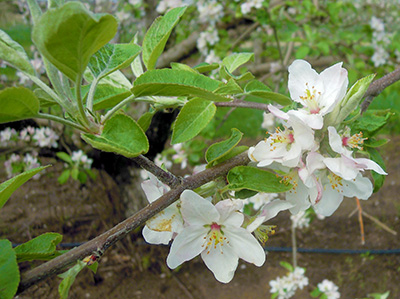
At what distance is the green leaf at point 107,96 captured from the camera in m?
0.67

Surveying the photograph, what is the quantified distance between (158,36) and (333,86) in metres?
0.34

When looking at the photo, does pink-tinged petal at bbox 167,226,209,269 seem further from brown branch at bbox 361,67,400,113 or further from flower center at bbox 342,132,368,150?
brown branch at bbox 361,67,400,113

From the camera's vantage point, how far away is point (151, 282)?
303cm

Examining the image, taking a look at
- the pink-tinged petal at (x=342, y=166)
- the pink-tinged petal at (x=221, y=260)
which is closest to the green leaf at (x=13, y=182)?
the pink-tinged petal at (x=221, y=260)

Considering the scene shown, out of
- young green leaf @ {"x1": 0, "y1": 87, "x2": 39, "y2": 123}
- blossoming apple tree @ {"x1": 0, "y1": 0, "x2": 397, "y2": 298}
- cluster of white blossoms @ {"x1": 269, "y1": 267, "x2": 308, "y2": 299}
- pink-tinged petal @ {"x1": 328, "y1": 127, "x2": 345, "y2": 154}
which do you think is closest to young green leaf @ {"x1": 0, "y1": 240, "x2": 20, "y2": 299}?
blossoming apple tree @ {"x1": 0, "y1": 0, "x2": 397, "y2": 298}

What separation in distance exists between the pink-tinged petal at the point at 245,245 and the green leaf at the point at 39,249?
0.30 m

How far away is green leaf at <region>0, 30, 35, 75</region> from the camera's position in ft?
1.74

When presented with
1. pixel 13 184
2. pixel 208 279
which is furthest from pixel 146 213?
pixel 208 279

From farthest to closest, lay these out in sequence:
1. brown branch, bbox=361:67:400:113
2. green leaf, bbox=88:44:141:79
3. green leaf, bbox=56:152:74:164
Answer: green leaf, bbox=56:152:74:164, brown branch, bbox=361:67:400:113, green leaf, bbox=88:44:141:79

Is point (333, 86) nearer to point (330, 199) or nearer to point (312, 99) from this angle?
point (312, 99)

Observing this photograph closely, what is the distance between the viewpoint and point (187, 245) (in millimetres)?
698

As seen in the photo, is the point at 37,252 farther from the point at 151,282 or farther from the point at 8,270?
the point at 151,282

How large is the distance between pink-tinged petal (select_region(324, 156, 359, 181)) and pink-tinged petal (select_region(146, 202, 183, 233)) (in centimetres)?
27

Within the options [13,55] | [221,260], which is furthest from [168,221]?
[13,55]
